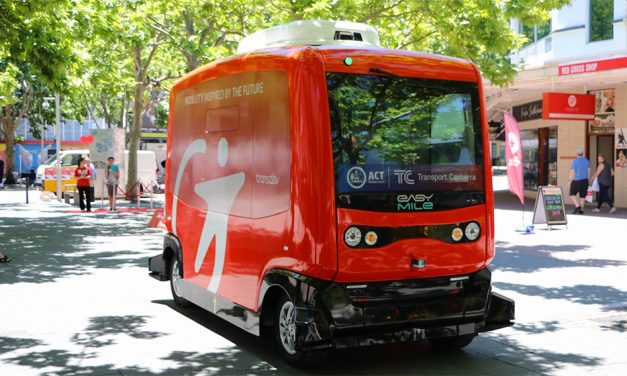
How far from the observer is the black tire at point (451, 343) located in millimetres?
6895

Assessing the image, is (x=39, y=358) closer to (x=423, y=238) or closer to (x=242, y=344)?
(x=242, y=344)

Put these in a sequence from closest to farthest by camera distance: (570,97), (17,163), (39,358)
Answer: (39,358)
(570,97)
(17,163)

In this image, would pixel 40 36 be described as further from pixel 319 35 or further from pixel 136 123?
pixel 136 123

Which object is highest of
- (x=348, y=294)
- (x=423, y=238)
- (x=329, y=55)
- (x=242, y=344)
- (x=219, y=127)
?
(x=329, y=55)

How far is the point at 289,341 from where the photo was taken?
6348 mm

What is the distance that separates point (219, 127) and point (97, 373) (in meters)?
2.59

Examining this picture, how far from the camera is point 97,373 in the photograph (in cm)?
612

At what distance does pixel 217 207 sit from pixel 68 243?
874 cm

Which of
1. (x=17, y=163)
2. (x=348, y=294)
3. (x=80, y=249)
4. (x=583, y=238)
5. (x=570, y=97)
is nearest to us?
(x=348, y=294)

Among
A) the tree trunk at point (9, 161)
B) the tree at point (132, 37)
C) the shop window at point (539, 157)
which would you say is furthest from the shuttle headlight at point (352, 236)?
the tree trunk at point (9, 161)

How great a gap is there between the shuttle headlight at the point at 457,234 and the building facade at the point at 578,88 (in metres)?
16.8

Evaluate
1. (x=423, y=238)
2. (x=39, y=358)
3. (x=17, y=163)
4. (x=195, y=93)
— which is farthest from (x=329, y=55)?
(x=17, y=163)

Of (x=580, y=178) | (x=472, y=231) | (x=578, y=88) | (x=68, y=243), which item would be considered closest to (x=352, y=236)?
(x=472, y=231)

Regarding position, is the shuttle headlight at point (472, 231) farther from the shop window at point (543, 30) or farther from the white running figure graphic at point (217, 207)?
the shop window at point (543, 30)
